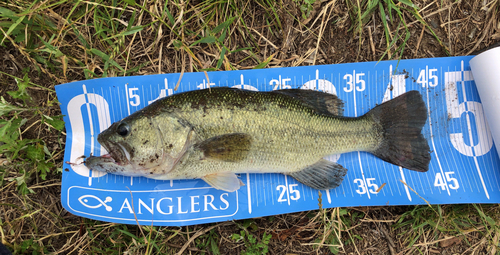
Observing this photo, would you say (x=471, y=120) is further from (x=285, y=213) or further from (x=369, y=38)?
(x=285, y=213)

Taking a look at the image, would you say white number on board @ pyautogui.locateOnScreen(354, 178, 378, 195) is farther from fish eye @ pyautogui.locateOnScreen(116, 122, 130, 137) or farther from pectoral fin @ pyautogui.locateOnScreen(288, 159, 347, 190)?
fish eye @ pyautogui.locateOnScreen(116, 122, 130, 137)

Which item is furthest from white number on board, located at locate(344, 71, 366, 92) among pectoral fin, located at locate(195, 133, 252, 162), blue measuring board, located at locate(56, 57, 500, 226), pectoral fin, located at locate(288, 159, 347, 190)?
pectoral fin, located at locate(195, 133, 252, 162)

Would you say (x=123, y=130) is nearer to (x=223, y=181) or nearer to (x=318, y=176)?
(x=223, y=181)

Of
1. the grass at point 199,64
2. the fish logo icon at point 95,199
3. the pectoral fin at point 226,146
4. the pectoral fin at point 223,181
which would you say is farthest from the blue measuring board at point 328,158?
the pectoral fin at point 226,146

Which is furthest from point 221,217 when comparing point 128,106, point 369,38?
point 369,38

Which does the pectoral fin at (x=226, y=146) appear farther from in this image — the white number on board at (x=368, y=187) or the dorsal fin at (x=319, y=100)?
the white number on board at (x=368, y=187)

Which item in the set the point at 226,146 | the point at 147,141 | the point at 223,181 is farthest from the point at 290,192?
the point at 147,141
